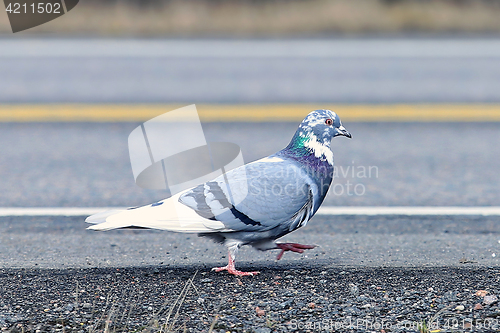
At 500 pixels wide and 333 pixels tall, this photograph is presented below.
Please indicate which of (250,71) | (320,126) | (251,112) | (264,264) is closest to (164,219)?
(264,264)

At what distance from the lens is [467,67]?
11406 mm

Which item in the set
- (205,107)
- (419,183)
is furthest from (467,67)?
(419,183)

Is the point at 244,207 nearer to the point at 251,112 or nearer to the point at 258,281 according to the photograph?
the point at 258,281

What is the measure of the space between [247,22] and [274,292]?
13.4 metres

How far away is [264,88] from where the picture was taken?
10.1 m

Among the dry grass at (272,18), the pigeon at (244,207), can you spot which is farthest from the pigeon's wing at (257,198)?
the dry grass at (272,18)

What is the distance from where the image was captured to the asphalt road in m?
9.62

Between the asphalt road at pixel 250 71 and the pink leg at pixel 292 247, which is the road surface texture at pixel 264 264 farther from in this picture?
the asphalt road at pixel 250 71

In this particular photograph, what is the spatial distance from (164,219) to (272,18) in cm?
1340

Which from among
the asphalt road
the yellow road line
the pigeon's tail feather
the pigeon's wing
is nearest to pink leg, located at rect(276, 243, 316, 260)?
the pigeon's wing

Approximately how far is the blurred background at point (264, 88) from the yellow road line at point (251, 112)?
0.09 ft

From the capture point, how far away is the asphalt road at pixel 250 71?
9617 mm

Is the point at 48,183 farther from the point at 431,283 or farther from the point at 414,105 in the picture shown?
the point at 414,105

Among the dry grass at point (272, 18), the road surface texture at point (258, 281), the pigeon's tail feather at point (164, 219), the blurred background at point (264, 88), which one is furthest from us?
the dry grass at point (272, 18)
